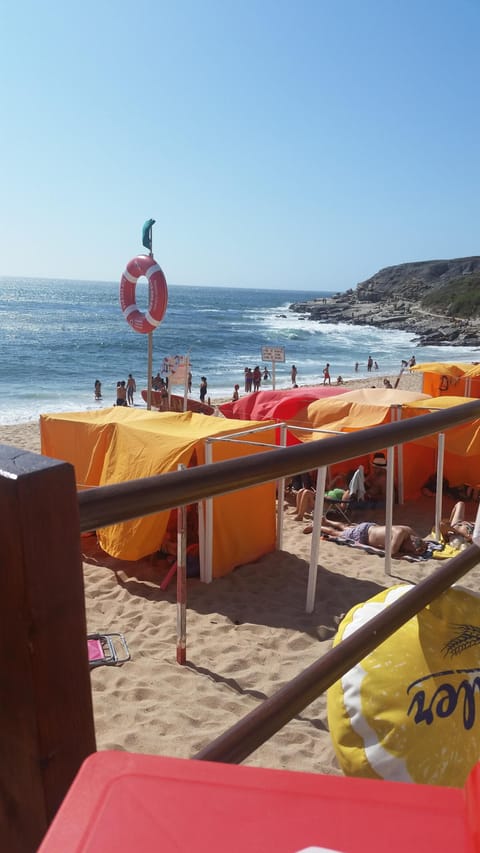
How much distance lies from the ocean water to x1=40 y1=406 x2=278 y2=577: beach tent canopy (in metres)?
9.68

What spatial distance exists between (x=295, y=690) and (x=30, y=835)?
1.27 ft

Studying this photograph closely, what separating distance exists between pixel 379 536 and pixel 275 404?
349cm

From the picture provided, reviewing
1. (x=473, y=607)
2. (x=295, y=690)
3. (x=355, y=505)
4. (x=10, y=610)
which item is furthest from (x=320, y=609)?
(x=10, y=610)

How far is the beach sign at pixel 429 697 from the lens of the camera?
1.41 metres

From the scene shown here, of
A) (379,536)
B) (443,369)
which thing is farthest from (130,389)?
(379,536)

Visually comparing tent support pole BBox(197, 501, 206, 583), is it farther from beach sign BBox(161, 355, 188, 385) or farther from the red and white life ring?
beach sign BBox(161, 355, 188, 385)

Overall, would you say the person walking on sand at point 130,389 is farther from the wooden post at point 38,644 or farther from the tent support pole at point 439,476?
the wooden post at point 38,644

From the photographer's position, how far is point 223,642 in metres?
5.25

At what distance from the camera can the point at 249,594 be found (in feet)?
20.7

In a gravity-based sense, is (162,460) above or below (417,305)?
below

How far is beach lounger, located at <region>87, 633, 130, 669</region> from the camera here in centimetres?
478

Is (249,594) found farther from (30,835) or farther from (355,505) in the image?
(30,835)

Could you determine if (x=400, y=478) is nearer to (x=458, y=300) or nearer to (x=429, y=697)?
(x=429, y=697)

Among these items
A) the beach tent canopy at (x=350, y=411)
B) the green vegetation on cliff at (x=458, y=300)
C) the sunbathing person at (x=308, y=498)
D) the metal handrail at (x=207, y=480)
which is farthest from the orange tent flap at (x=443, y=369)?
the green vegetation on cliff at (x=458, y=300)
